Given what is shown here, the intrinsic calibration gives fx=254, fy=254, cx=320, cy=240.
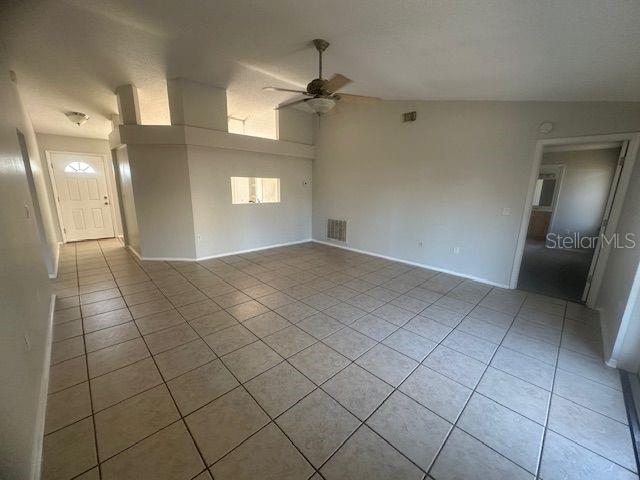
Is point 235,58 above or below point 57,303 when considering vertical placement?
above

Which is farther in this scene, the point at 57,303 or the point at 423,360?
the point at 57,303

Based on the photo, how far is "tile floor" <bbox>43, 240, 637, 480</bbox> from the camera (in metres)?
1.41

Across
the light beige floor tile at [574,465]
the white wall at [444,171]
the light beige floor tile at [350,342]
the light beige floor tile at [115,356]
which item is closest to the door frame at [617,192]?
the white wall at [444,171]

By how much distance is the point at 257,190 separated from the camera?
18.8ft

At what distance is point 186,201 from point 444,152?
4.53 m

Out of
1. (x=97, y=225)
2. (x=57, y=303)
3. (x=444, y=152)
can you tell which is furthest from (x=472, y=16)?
(x=97, y=225)

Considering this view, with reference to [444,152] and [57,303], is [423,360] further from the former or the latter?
[57,303]

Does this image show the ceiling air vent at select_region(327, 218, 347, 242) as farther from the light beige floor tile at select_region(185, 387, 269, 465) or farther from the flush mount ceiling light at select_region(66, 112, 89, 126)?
the flush mount ceiling light at select_region(66, 112, 89, 126)

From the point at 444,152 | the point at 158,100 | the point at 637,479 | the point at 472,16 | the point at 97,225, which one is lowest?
the point at 637,479

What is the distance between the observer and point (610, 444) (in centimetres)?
154

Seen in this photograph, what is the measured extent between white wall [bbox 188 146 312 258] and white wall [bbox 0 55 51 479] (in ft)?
7.89

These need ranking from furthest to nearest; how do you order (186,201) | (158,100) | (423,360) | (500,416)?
(158,100) → (186,201) → (423,360) → (500,416)

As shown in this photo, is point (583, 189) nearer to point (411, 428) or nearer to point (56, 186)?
point (411, 428)

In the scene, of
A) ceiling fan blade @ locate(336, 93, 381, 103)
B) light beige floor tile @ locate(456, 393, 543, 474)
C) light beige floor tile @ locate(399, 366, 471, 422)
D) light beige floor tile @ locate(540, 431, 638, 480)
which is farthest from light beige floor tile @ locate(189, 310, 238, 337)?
ceiling fan blade @ locate(336, 93, 381, 103)
